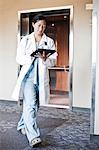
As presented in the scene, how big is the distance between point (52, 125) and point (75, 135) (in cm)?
67

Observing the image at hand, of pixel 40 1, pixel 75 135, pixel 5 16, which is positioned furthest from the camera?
pixel 5 16

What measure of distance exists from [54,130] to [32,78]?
113cm

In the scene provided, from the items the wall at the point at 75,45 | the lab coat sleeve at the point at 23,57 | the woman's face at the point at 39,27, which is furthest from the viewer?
the wall at the point at 75,45

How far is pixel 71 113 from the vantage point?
536 centimetres

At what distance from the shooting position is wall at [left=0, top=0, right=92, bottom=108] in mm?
5457

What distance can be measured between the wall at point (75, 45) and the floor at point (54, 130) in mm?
559

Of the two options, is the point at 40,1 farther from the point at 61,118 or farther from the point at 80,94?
the point at 61,118

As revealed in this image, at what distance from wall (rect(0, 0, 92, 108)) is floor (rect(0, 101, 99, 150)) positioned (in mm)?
559

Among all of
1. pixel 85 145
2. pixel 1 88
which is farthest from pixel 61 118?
pixel 1 88

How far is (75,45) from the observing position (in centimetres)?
556

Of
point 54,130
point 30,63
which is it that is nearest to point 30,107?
point 30,63

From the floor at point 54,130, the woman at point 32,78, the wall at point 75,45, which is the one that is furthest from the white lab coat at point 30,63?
the wall at point 75,45

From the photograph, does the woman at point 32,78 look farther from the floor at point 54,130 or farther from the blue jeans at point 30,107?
the floor at point 54,130

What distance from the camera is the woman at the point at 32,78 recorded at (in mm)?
3281
